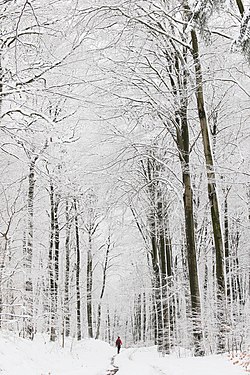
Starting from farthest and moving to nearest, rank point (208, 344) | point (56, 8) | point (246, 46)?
point (208, 344)
point (56, 8)
point (246, 46)

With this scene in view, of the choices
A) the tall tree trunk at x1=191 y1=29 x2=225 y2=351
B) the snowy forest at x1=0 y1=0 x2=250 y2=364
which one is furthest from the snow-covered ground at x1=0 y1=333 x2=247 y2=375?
the tall tree trunk at x1=191 y1=29 x2=225 y2=351

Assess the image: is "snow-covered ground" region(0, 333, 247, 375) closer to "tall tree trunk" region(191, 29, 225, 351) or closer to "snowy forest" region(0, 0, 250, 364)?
"snowy forest" region(0, 0, 250, 364)

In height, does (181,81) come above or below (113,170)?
above

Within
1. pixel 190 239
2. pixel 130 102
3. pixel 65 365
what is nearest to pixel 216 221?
pixel 190 239

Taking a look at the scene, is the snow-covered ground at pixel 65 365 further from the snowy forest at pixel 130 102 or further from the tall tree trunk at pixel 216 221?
the tall tree trunk at pixel 216 221

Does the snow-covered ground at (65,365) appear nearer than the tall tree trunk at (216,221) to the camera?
Yes

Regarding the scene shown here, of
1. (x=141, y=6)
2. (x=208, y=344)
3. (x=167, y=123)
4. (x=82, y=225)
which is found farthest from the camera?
(x=82, y=225)

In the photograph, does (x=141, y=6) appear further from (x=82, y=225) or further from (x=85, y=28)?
(x=82, y=225)

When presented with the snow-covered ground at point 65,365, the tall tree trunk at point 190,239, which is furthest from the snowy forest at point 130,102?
the snow-covered ground at point 65,365

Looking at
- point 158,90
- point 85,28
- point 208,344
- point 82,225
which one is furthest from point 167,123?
point 82,225

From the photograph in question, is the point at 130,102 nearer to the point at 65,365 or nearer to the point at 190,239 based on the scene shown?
the point at 190,239

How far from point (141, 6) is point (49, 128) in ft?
15.3

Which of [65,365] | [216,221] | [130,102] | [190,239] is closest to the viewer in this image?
[216,221]

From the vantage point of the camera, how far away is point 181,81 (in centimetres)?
1566
